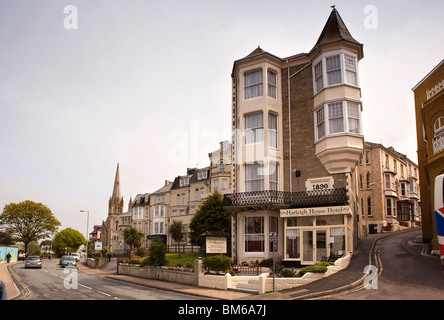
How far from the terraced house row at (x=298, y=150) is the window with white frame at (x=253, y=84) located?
0.08 metres

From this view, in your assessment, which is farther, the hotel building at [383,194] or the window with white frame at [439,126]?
the hotel building at [383,194]

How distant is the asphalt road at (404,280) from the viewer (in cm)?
1459

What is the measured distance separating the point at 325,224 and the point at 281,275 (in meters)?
5.47

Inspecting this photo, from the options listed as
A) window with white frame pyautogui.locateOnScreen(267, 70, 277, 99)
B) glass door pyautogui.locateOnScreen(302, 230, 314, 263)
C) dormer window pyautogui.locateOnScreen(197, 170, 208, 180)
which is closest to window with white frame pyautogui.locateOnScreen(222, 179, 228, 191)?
dormer window pyautogui.locateOnScreen(197, 170, 208, 180)

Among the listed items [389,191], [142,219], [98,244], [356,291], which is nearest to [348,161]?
[356,291]

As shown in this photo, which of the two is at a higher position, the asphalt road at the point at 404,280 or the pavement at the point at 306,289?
the asphalt road at the point at 404,280

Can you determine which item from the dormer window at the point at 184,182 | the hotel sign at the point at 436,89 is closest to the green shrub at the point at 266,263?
the hotel sign at the point at 436,89

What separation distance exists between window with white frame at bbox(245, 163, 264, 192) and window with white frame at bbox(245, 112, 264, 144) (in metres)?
1.89

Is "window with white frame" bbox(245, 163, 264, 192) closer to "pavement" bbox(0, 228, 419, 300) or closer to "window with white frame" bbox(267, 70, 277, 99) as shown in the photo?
"window with white frame" bbox(267, 70, 277, 99)

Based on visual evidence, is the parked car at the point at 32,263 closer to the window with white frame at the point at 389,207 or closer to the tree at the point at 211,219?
the tree at the point at 211,219

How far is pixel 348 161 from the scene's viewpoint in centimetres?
2472

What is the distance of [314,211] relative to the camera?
24.2m

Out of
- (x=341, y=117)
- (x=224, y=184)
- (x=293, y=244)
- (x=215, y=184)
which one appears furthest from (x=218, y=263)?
(x=215, y=184)

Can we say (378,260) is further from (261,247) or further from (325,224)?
(261,247)
